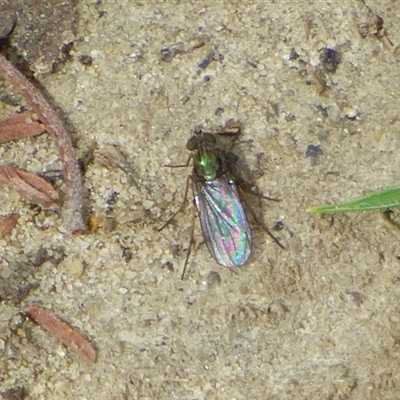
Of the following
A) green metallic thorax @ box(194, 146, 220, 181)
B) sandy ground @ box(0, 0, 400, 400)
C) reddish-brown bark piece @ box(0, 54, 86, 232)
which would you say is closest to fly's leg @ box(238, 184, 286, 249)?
sandy ground @ box(0, 0, 400, 400)

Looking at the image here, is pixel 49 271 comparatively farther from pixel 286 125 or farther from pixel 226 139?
pixel 286 125

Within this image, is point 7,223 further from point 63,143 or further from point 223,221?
point 223,221

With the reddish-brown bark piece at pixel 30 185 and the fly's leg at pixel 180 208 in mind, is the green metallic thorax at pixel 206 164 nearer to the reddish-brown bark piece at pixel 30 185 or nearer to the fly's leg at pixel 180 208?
the fly's leg at pixel 180 208

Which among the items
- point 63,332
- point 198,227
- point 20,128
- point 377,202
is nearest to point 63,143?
point 20,128

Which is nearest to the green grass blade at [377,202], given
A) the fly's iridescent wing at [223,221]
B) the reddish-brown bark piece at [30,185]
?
the fly's iridescent wing at [223,221]

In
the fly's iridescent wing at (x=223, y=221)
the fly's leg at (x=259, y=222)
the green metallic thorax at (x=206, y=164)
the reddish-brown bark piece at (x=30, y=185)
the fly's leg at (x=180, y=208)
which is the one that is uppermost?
the reddish-brown bark piece at (x=30, y=185)

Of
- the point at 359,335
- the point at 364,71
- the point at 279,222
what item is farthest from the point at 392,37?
the point at 359,335

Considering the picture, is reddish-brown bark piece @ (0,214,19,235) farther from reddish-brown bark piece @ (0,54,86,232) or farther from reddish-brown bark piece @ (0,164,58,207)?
reddish-brown bark piece @ (0,54,86,232)
